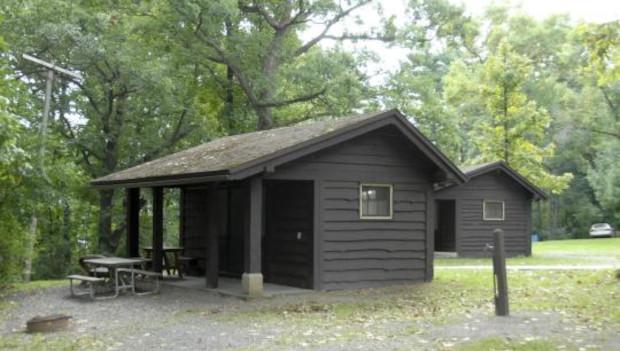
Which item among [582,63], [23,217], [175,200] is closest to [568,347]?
[23,217]

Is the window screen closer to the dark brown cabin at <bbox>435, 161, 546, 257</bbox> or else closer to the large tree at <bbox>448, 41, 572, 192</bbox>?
the dark brown cabin at <bbox>435, 161, 546, 257</bbox>

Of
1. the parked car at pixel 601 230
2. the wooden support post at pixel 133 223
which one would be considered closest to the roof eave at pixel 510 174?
the wooden support post at pixel 133 223

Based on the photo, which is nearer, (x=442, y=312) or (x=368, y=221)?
(x=442, y=312)

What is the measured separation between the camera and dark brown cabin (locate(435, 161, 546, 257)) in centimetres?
2520

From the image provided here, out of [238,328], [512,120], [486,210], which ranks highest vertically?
[512,120]

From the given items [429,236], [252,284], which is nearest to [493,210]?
[429,236]

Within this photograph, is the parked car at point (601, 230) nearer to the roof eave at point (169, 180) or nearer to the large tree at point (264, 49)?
the large tree at point (264, 49)

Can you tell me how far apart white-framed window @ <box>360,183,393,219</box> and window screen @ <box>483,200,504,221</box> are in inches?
445

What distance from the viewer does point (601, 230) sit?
49.3 meters

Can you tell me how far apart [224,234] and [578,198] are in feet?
144

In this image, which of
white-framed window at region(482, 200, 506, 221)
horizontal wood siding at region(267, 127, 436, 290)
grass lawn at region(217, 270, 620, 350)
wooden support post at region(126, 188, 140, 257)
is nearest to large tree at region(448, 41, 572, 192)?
white-framed window at region(482, 200, 506, 221)

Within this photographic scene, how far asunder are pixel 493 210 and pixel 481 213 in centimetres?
65

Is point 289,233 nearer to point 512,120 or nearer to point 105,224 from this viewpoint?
point 105,224

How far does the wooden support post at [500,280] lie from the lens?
11.0 m
